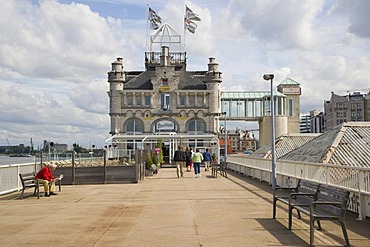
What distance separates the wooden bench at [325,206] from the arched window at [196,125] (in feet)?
209

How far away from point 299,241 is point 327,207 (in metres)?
0.88

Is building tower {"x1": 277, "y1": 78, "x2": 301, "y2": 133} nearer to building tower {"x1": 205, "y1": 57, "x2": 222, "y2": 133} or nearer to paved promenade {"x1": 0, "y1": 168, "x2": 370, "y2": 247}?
building tower {"x1": 205, "y1": 57, "x2": 222, "y2": 133}

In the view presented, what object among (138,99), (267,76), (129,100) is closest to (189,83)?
(138,99)

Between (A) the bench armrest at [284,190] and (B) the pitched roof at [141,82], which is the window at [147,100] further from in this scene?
(A) the bench armrest at [284,190]

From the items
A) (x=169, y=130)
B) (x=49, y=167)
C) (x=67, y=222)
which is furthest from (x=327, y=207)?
(x=169, y=130)

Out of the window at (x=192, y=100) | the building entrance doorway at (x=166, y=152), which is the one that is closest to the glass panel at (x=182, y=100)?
the window at (x=192, y=100)

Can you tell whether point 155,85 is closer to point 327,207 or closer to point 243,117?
point 243,117

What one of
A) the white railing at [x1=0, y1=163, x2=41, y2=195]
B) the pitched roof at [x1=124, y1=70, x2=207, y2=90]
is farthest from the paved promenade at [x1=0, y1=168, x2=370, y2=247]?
the pitched roof at [x1=124, y1=70, x2=207, y2=90]

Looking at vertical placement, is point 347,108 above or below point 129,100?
above

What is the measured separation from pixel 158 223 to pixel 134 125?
64132mm

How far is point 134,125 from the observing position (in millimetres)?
74375

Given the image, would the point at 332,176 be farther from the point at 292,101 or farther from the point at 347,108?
the point at 347,108

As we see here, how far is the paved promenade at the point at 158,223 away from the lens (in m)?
8.66

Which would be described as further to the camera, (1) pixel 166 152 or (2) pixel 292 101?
(2) pixel 292 101
